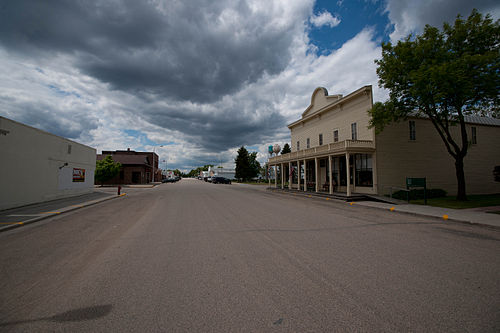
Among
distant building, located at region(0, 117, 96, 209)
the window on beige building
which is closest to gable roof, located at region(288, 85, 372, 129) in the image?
the window on beige building

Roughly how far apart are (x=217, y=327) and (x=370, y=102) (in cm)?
2170

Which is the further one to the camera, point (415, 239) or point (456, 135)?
point (456, 135)

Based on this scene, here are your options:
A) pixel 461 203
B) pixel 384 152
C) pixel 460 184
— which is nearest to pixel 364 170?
pixel 384 152

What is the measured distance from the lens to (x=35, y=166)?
1454 cm

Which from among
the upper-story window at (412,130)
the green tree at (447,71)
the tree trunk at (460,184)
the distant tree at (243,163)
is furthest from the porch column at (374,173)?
the distant tree at (243,163)

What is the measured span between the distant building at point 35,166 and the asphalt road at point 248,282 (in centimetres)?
806

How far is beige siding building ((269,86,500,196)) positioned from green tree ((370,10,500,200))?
9.73 ft

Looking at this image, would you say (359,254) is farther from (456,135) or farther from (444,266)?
(456,135)

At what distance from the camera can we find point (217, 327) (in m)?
2.61

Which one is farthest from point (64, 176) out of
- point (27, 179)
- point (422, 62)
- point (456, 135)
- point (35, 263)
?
point (456, 135)

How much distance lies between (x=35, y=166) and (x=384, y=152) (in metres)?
25.5

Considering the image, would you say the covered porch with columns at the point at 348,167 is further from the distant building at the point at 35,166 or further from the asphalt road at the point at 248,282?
the distant building at the point at 35,166

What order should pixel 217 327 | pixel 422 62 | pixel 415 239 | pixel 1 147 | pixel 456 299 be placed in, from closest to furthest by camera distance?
pixel 217 327
pixel 456 299
pixel 415 239
pixel 1 147
pixel 422 62

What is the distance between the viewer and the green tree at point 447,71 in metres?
13.7
